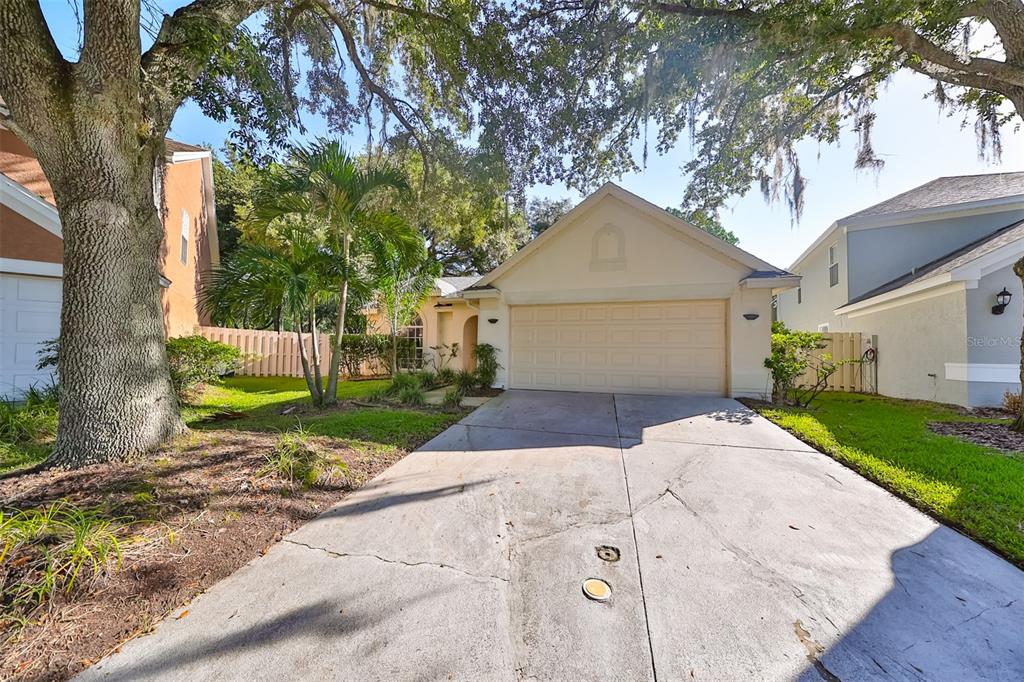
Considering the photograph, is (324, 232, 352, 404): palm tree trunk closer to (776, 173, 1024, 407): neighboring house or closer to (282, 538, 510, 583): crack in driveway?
(282, 538, 510, 583): crack in driveway

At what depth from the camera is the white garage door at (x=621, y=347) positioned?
27.3 feet

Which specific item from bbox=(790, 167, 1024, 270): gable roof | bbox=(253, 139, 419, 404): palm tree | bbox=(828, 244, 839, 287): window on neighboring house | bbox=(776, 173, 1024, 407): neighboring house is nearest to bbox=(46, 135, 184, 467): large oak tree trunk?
bbox=(253, 139, 419, 404): palm tree

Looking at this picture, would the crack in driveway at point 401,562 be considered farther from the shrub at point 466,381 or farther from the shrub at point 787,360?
the shrub at point 787,360

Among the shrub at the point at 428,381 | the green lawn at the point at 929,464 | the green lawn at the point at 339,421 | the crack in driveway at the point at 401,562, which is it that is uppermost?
the shrub at the point at 428,381

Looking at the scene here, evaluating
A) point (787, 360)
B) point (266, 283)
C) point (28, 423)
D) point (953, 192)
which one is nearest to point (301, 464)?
point (266, 283)

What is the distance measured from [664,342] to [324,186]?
7770mm

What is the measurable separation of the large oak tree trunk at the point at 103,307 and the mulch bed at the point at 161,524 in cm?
33

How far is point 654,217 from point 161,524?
9.39 meters

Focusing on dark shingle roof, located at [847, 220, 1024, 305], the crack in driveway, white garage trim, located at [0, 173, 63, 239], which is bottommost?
the crack in driveway

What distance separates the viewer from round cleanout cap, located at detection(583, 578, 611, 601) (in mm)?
2197

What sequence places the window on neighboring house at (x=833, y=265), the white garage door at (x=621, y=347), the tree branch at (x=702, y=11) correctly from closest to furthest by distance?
the tree branch at (x=702, y=11)
the white garage door at (x=621, y=347)
the window on neighboring house at (x=833, y=265)

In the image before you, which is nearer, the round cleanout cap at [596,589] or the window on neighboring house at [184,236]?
the round cleanout cap at [596,589]

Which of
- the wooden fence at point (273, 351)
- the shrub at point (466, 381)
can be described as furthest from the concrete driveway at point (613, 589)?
the wooden fence at point (273, 351)

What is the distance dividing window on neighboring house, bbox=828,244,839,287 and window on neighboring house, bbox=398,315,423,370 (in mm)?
14923
